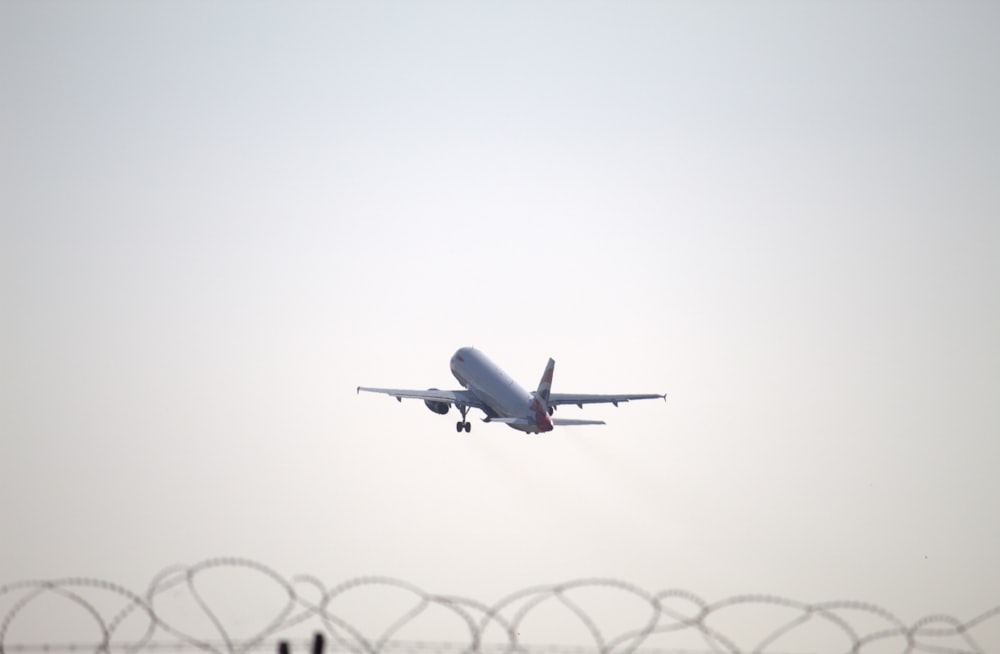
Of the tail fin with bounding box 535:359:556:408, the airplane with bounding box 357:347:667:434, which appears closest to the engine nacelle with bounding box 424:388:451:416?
the airplane with bounding box 357:347:667:434

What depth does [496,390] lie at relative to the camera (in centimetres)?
14375

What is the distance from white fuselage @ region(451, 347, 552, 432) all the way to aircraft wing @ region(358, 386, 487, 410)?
0.76m

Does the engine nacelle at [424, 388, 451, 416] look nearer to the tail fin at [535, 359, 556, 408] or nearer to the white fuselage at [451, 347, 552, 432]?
the white fuselage at [451, 347, 552, 432]

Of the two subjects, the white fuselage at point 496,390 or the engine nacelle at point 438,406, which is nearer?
the white fuselage at point 496,390

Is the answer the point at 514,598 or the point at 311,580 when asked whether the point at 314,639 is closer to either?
the point at 311,580

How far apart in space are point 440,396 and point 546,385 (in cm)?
1591

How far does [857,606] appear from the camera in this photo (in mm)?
39438

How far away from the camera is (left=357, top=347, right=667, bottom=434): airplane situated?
445 ft

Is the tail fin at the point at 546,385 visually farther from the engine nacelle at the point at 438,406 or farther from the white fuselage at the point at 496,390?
the engine nacelle at the point at 438,406

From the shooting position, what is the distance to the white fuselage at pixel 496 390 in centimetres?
13550

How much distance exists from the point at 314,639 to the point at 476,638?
14.4ft

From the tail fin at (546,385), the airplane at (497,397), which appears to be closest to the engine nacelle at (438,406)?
the airplane at (497,397)

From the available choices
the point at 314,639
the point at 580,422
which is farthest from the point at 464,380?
the point at 314,639

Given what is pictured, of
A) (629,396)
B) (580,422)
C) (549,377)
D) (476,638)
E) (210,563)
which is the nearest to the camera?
(210,563)
